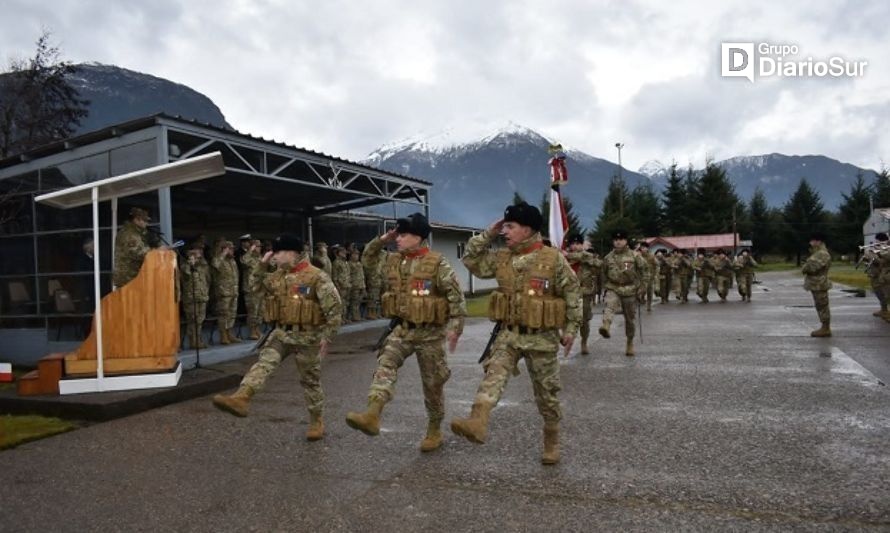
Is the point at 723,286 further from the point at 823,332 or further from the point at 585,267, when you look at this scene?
the point at 585,267

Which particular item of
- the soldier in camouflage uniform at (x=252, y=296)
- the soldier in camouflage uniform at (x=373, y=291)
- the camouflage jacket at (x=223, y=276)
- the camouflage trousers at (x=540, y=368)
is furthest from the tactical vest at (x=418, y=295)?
the soldier in camouflage uniform at (x=373, y=291)

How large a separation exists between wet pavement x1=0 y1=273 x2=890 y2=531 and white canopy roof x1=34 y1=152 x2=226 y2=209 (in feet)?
9.35

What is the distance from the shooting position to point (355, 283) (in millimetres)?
16484

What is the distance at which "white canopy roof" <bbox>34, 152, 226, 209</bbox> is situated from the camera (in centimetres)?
744

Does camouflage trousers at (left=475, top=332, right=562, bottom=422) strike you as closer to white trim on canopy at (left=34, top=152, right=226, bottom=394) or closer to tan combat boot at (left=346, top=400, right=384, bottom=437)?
tan combat boot at (left=346, top=400, right=384, bottom=437)

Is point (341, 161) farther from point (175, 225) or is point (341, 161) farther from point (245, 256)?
point (175, 225)

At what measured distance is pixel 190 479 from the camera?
15.6 feet

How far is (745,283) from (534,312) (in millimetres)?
18802

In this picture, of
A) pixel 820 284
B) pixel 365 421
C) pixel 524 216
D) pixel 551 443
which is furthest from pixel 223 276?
pixel 820 284

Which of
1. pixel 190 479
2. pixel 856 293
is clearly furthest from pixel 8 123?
pixel 856 293

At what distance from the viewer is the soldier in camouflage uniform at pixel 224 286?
12133 millimetres

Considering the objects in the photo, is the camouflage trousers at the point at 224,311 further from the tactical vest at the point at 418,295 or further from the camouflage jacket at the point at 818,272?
the camouflage jacket at the point at 818,272

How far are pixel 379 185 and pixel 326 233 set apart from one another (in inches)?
163

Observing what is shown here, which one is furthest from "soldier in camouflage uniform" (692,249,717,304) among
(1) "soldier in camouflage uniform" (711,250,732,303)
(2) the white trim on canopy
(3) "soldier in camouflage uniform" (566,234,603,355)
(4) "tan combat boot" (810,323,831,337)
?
(2) the white trim on canopy
